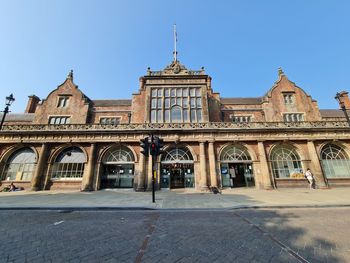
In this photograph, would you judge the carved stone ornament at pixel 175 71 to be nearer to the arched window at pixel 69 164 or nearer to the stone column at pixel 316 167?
the arched window at pixel 69 164

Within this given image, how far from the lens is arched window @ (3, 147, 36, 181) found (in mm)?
18703

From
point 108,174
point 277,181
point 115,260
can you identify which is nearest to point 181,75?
point 108,174

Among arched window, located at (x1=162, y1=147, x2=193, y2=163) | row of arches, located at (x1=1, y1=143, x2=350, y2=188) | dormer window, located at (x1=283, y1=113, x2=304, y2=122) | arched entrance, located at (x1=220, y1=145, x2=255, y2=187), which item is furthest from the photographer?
dormer window, located at (x1=283, y1=113, x2=304, y2=122)

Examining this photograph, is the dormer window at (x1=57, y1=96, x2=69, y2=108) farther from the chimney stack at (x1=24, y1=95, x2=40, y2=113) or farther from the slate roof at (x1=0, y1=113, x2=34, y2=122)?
the chimney stack at (x1=24, y1=95, x2=40, y2=113)

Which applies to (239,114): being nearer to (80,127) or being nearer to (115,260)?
(80,127)

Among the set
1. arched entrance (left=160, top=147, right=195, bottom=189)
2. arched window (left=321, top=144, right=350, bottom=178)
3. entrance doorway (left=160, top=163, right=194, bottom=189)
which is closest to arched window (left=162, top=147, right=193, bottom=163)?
arched entrance (left=160, top=147, right=195, bottom=189)

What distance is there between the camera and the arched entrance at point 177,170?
60.6 ft

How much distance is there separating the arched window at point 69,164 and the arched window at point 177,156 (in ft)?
31.8

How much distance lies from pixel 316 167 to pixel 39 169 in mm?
30425

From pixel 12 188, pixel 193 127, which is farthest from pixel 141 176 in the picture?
pixel 12 188

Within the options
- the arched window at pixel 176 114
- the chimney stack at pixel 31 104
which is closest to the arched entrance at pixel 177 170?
the arched window at pixel 176 114

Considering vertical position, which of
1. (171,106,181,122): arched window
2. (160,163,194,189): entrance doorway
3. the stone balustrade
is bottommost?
(160,163,194,189): entrance doorway

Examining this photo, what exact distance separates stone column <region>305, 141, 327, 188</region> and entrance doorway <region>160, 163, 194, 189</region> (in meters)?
13.3

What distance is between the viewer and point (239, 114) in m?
25.9
